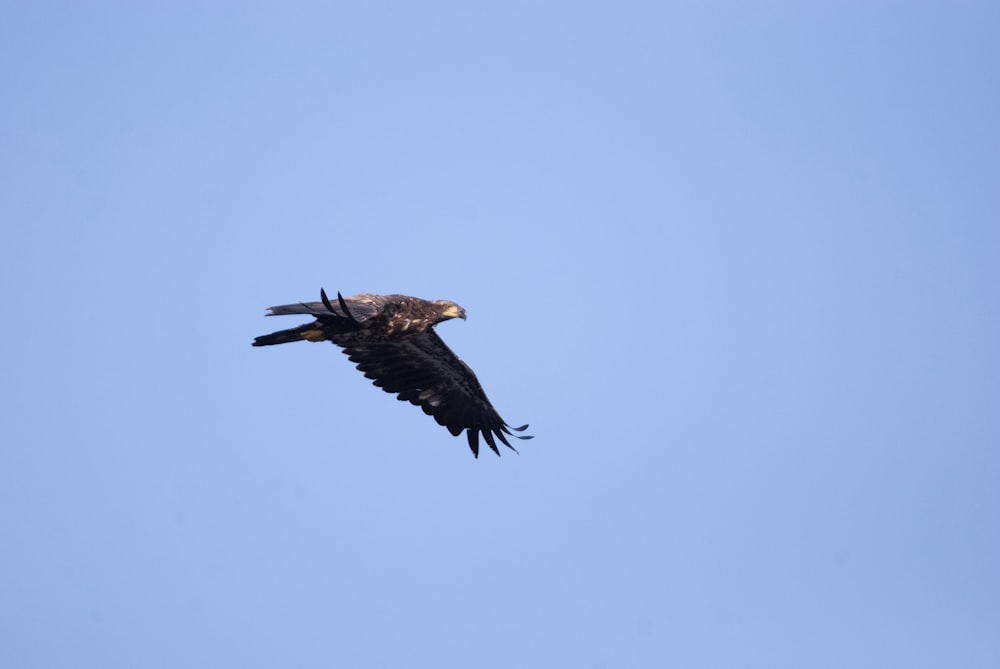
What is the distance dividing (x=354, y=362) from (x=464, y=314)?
92.5 inches

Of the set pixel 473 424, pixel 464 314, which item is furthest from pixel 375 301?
pixel 473 424

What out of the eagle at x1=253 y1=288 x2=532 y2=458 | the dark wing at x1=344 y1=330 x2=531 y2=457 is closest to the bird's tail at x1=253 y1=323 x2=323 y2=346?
the eagle at x1=253 y1=288 x2=532 y2=458

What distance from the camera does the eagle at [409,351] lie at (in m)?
20.3

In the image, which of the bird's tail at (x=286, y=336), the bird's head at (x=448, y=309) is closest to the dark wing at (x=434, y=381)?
the bird's head at (x=448, y=309)

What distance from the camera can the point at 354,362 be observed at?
75.0ft

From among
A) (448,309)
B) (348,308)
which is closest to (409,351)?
(448,309)

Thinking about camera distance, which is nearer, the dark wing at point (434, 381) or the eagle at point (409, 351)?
the eagle at point (409, 351)

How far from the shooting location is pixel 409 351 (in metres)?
23.1

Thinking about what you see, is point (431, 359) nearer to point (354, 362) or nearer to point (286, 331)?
point (354, 362)

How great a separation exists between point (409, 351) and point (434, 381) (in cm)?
91

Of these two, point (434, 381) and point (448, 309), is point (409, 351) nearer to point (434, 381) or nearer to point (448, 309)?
point (434, 381)

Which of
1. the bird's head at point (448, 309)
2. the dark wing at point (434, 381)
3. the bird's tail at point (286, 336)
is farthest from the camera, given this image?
the dark wing at point (434, 381)

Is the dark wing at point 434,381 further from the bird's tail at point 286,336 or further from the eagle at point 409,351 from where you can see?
the bird's tail at point 286,336

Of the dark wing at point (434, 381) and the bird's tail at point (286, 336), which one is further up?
the dark wing at point (434, 381)
